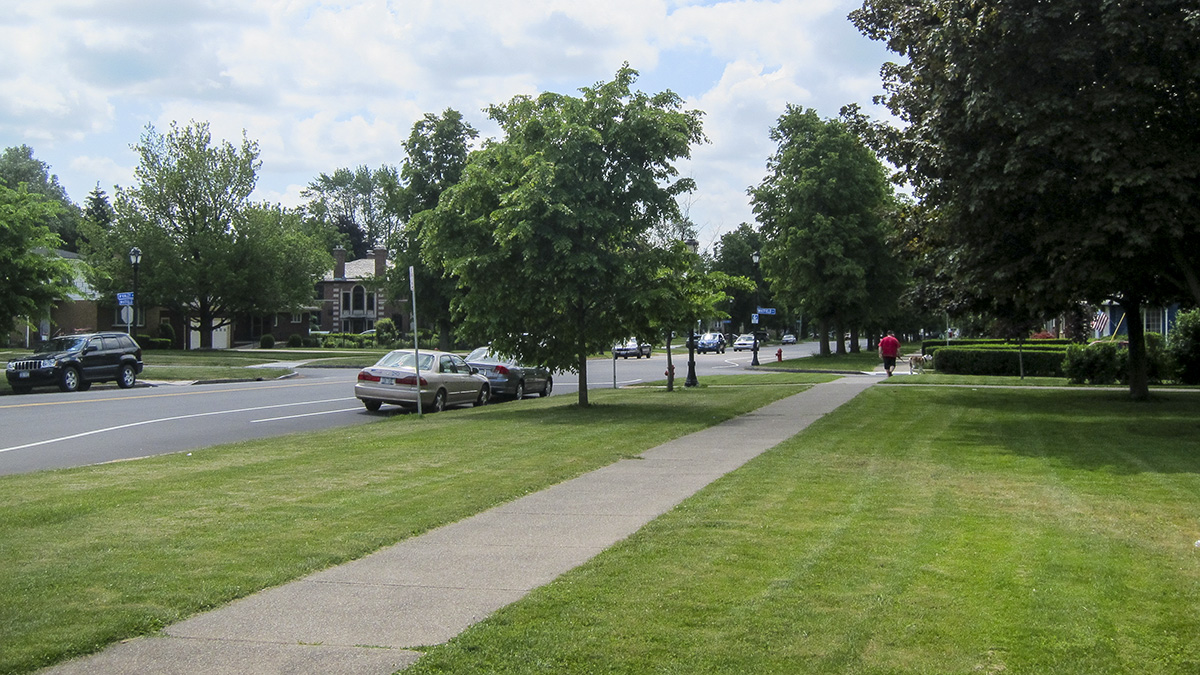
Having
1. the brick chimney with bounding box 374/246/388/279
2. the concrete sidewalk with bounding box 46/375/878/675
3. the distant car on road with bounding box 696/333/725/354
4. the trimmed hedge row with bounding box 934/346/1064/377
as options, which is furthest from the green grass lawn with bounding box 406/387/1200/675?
the brick chimney with bounding box 374/246/388/279

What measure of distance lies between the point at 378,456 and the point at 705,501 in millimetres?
4835

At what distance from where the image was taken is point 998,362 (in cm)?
3541

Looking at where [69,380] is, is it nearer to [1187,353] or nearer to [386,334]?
[1187,353]

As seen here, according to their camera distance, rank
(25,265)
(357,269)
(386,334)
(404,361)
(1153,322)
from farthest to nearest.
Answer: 1. (357,269)
2. (386,334)
3. (1153,322)
4. (25,265)
5. (404,361)

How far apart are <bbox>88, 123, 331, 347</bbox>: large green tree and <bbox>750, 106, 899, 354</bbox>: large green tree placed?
99.0 feet

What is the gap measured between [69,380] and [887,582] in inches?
1135

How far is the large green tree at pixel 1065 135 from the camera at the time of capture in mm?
14539

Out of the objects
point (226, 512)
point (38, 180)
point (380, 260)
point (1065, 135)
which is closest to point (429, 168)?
point (380, 260)

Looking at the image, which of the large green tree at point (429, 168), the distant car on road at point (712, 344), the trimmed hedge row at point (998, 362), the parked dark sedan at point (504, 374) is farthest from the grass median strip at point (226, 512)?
the distant car on road at point (712, 344)

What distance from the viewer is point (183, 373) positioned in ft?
130

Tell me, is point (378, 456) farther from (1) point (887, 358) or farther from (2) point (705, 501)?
(1) point (887, 358)

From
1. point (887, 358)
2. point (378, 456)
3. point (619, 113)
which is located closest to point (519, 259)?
point (619, 113)

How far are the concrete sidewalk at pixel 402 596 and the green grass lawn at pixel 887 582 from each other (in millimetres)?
246

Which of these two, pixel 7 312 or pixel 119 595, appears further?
pixel 7 312
